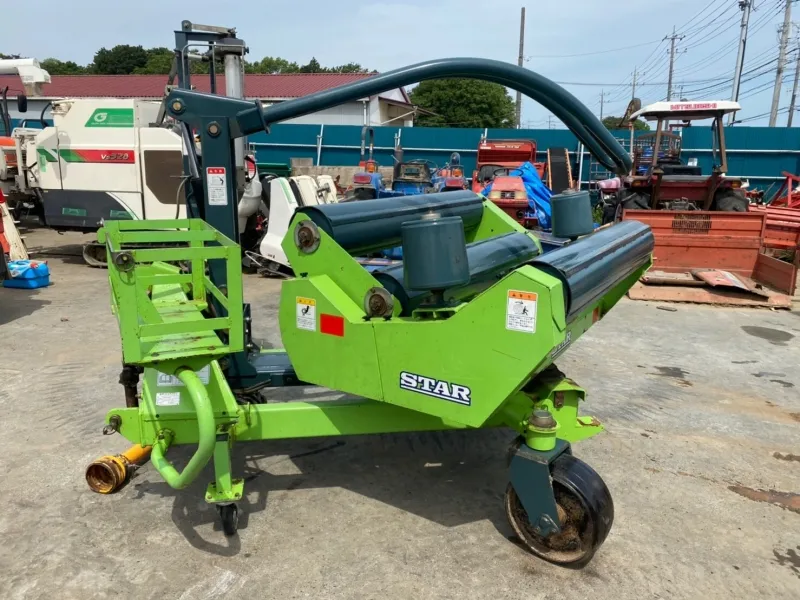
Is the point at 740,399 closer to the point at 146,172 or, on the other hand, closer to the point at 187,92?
the point at 187,92

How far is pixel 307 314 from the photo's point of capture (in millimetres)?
2875

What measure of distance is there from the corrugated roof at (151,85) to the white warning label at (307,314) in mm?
28743

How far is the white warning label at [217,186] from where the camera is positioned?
309 centimetres

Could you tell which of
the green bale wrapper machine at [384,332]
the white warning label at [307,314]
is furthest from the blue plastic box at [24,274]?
the white warning label at [307,314]

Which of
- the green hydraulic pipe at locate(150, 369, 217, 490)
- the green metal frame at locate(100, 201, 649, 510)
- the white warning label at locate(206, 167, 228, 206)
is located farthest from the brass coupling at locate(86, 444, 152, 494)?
the white warning label at locate(206, 167, 228, 206)

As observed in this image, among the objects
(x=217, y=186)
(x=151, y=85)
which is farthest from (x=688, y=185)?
(x=151, y=85)

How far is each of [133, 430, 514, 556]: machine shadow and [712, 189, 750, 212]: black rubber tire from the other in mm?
7630

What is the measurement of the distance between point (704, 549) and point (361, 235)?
2197 mm

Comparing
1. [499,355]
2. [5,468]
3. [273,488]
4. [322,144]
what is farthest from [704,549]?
[322,144]

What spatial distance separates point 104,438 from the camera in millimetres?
3863

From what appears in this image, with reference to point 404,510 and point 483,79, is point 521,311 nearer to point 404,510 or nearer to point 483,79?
point 483,79

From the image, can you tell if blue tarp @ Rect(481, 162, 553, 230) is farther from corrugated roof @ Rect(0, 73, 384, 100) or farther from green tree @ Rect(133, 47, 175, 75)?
green tree @ Rect(133, 47, 175, 75)

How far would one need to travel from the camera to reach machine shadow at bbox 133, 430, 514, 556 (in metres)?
3.07

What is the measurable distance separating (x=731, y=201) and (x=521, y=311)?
29.5 ft
